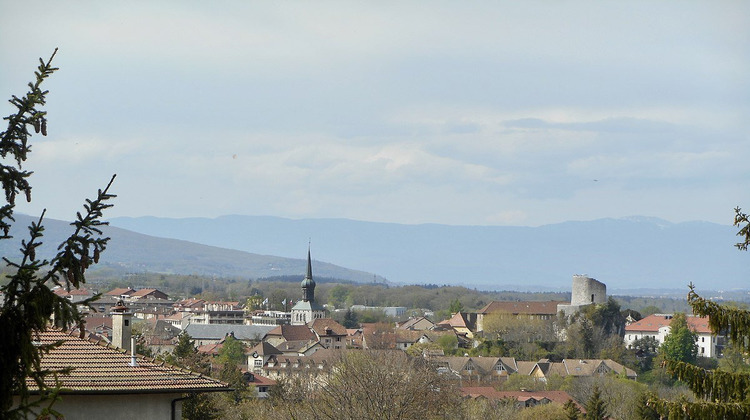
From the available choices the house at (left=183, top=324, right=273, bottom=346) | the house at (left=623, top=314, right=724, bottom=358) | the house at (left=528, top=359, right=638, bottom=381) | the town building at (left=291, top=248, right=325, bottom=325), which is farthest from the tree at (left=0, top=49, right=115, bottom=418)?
the town building at (left=291, top=248, right=325, bottom=325)

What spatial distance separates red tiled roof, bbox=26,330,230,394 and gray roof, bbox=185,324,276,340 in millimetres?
95018

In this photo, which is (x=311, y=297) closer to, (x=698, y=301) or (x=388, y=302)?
(x=388, y=302)

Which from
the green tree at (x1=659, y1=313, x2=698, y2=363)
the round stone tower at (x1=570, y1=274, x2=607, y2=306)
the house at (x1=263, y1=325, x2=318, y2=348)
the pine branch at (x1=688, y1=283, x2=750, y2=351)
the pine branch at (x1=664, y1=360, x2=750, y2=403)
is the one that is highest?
the pine branch at (x1=688, y1=283, x2=750, y2=351)

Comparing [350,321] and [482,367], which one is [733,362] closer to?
[482,367]

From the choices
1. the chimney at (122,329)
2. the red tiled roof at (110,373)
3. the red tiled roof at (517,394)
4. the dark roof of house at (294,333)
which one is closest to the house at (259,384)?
the red tiled roof at (517,394)

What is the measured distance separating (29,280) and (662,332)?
98.0 metres

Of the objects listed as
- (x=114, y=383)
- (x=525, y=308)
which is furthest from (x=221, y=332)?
(x=114, y=383)

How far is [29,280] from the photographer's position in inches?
256

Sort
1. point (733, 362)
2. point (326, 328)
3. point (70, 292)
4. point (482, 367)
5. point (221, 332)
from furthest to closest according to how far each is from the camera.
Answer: point (221, 332)
point (326, 328)
point (482, 367)
point (733, 362)
point (70, 292)

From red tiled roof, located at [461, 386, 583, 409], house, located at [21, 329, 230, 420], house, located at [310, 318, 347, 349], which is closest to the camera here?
house, located at [21, 329, 230, 420]

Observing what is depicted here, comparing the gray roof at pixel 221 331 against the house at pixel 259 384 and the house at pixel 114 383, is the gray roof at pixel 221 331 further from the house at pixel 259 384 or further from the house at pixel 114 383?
the house at pixel 114 383

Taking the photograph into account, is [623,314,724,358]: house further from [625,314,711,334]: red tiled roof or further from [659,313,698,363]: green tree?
[659,313,698,363]: green tree

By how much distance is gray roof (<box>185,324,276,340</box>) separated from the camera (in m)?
110

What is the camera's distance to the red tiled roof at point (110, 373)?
12.8m
